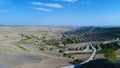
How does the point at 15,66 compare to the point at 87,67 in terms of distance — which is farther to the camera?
the point at 15,66

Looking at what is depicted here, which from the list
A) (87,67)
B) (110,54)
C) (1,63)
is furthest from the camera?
(110,54)

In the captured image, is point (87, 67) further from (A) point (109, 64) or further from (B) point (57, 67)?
(B) point (57, 67)

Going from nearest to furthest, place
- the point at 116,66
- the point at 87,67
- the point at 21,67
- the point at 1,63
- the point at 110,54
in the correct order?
the point at 116,66, the point at 87,67, the point at 21,67, the point at 1,63, the point at 110,54

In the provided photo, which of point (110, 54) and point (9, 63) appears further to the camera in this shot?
point (110, 54)

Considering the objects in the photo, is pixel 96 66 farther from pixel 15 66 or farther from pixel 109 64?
pixel 15 66

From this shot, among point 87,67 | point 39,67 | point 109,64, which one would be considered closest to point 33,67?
point 39,67

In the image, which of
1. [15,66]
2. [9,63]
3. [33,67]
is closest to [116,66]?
[33,67]

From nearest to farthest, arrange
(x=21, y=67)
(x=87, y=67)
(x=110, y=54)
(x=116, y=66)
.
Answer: (x=116, y=66) < (x=87, y=67) < (x=21, y=67) < (x=110, y=54)

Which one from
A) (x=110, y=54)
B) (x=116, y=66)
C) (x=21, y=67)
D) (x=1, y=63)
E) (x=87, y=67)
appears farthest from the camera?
(x=110, y=54)

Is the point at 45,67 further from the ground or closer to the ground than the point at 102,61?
closer to the ground
